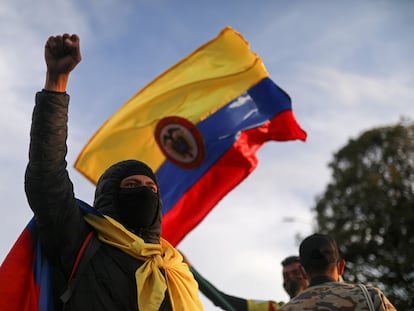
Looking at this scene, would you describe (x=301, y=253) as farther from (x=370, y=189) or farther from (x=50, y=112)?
(x=370, y=189)

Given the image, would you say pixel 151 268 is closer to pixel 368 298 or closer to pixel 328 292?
pixel 328 292

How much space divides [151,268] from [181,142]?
4354 mm

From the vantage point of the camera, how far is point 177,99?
7.42 m

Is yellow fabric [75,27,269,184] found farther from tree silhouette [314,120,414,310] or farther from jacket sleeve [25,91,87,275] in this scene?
tree silhouette [314,120,414,310]

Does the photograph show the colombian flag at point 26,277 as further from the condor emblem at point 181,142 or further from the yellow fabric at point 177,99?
the condor emblem at point 181,142

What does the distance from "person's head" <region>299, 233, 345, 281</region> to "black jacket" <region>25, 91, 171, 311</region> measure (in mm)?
1138

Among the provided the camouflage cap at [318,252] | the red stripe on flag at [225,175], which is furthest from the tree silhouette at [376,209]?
the camouflage cap at [318,252]

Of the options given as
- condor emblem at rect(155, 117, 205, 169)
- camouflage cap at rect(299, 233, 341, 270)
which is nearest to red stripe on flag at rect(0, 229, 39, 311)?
camouflage cap at rect(299, 233, 341, 270)

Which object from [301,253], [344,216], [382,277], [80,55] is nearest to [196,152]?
[301,253]

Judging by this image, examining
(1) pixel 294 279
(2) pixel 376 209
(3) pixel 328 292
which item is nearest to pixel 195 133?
(1) pixel 294 279

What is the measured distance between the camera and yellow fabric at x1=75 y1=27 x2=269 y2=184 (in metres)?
7.10

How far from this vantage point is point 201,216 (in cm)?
714

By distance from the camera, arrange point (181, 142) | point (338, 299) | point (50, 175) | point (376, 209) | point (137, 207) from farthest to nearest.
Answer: point (376, 209), point (181, 142), point (338, 299), point (137, 207), point (50, 175)

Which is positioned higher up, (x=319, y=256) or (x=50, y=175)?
(x=50, y=175)
